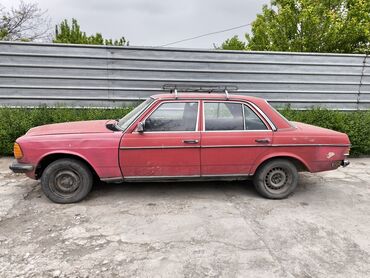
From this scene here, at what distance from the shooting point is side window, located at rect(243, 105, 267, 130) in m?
4.34

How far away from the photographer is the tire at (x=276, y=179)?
173 inches

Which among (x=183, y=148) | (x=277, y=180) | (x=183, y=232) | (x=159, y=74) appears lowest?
(x=183, y=232)

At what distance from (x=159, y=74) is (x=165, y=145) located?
3385 mm

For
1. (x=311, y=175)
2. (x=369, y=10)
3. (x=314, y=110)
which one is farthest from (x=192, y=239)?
(x=369, y=10)

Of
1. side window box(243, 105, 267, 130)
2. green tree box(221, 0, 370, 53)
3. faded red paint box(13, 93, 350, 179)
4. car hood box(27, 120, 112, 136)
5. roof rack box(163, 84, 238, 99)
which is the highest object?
green tree box(221, 0, 370, 53)

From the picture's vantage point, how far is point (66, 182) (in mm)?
4098

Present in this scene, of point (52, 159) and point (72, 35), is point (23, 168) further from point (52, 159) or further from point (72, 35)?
point (72, 35)

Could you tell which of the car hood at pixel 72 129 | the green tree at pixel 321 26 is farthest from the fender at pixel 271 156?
the green tree at pixel 321 26

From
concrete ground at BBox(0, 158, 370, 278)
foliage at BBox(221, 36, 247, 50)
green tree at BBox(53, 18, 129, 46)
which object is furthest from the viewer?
foliage at BBox(221, 36, 247, 50)

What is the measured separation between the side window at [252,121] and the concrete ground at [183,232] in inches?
43.3

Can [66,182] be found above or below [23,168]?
below

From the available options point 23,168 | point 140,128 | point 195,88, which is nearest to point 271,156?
point 140,128

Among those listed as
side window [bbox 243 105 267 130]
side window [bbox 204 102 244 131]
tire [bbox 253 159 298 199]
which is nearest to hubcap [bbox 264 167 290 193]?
tire [bbox 253 159 298 199]

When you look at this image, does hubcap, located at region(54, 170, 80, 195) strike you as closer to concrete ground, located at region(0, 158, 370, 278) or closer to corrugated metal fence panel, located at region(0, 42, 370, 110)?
concrete ground, located at region(0, 158, 370, 278)
